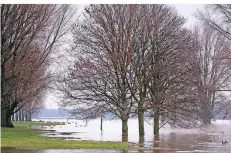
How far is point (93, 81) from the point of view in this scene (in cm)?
3406

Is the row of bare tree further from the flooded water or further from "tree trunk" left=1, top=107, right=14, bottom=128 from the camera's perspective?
"tree trunk" left=1, top=107, right=14, bottom=128

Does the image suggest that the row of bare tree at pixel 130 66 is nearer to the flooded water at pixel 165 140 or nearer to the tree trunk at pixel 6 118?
the flooded water at pixel 165 140

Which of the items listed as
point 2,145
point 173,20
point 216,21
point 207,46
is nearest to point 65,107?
point 173,20

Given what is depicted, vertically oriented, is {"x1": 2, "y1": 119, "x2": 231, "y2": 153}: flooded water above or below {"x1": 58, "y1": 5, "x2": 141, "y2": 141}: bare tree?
below

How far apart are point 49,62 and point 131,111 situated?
9235 millimetres

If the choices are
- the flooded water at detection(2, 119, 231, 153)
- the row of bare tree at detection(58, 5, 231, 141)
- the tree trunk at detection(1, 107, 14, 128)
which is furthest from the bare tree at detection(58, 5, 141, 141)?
the tree trunk at detection(1, 107, 14, 128)

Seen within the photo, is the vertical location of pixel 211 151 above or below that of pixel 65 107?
below

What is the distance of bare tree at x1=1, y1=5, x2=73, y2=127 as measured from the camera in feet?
90.6

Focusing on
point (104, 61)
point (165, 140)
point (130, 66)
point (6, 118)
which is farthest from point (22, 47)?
point (165, 140)

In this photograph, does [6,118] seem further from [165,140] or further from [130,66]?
[165,140]

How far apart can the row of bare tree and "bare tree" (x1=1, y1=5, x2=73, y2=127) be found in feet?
9.49

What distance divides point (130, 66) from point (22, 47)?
8.11 m

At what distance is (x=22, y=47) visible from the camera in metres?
31.1

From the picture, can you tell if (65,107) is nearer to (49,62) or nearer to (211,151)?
(49,62)
